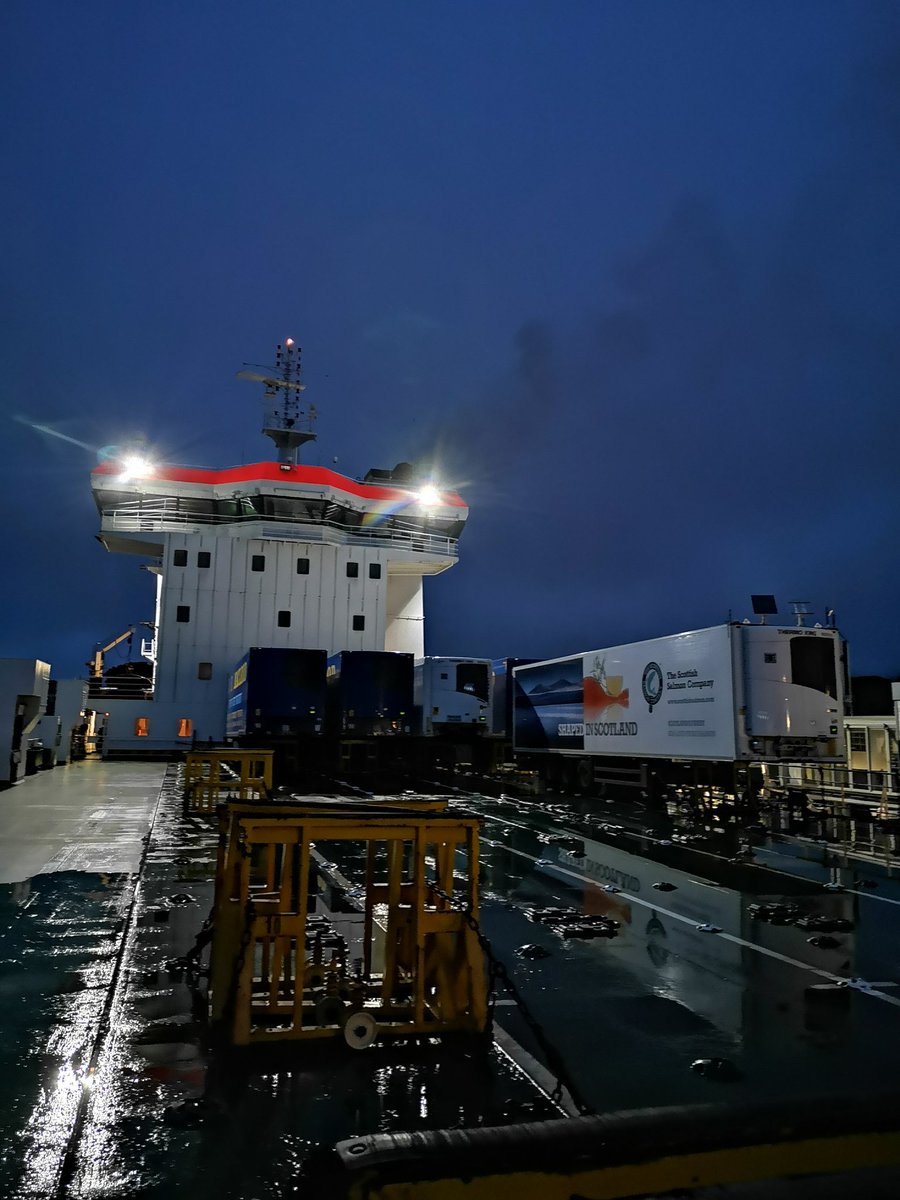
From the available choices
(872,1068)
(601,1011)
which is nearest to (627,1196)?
(872,1068)

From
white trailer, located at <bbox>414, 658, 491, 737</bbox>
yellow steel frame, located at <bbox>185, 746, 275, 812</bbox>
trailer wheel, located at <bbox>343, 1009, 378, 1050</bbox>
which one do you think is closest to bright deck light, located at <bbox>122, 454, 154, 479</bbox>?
white trailer, located at <bbox>414, 658, 491, 737</bbox>

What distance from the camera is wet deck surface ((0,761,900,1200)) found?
143 inches

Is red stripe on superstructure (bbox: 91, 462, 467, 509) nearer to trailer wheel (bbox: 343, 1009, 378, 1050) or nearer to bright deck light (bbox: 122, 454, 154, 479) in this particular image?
bright deck light (bbox: 122, 454, 154, 479)

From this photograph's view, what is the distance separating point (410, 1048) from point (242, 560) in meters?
36.8

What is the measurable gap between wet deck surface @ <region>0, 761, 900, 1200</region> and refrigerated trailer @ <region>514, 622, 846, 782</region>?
190 inches

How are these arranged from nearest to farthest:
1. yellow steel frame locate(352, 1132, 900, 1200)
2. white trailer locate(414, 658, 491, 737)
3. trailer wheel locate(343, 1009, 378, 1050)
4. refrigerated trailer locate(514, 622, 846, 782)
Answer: yellow steel frame locate(352, 1132, 900, 1200) → trailer wheel locate(343, 1009, 378, 1050) → refrigerated trailer locate(514, 622, 846, 782) → white trailer locate(414, 658, 491, 737)

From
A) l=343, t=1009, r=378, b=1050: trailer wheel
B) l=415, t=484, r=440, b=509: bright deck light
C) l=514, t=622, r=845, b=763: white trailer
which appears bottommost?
l=343, t=1009, r=378, b=1050: trailer wheel

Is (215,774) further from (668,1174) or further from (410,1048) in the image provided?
(668,1174)

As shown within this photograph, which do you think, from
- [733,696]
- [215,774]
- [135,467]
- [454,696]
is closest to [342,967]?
[733,696]

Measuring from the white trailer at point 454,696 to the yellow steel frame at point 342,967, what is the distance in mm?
24451

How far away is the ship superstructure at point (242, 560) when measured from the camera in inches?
1495

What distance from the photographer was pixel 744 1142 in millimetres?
2127

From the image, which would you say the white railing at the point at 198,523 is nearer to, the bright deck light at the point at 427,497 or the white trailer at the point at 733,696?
the bright deck light at the point at 427,497

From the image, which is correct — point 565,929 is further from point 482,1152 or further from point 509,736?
point 509,736
